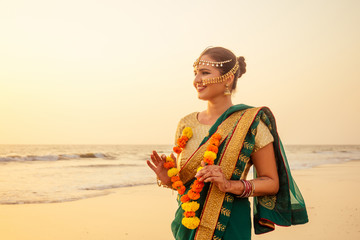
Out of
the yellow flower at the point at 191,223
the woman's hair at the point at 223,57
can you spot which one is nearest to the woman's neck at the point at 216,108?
the woman's hair at the point at 223,57

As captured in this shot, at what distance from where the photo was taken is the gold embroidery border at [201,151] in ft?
5.92

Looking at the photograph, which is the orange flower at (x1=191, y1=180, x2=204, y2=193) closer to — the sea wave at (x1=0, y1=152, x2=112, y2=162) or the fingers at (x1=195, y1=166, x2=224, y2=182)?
the fingers at (x1=195, y1=166, x2=224, y2=182)

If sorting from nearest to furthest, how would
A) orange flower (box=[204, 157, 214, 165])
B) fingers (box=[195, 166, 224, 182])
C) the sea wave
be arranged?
1. fingers (box=[195, 166, 224, 182])
2. orange flower (box=[204, 157, 214, 165])
3. the sea wave

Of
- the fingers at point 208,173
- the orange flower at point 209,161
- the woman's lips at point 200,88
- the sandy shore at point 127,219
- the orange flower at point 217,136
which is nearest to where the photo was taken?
the fingers at point 208,173

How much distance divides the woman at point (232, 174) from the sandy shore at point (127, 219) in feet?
Result: 12.8

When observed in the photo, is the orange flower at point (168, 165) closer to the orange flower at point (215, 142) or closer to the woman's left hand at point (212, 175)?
the orange flower at point (215, 142)

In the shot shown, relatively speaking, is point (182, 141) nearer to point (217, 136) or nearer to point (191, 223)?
point (217, 136)

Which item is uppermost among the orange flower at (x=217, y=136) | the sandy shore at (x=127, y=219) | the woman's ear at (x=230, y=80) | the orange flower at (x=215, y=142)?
the woman's ear at (x=230, y=80)

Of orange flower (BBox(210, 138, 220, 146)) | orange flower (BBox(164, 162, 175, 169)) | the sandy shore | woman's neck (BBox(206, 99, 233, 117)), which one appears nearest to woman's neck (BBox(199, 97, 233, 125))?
woman's neck (BBox(206, 99, 233, 117))

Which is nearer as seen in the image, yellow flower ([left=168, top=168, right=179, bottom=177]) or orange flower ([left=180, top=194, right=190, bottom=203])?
orange flower ([left=180, top=194, right=190, bottom=203])

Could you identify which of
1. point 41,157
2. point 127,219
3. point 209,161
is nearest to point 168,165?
point 209,161

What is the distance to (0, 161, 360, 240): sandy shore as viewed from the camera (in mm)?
5574

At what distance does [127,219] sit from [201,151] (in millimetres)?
5061

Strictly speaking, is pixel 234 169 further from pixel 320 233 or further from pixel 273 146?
pixel 320 233
